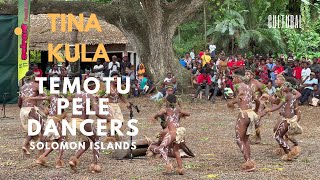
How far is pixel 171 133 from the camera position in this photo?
31.6ft

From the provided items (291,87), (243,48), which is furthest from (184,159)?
(243,48)

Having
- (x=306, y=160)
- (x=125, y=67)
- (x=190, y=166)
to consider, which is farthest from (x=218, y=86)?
(x=190, y=166)

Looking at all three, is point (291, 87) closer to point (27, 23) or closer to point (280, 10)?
point (27, 23)

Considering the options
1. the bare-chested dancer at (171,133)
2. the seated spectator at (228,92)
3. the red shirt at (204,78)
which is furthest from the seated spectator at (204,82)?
the bare-chested dancer at (171,133)

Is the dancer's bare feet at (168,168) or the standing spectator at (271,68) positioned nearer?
the dancer's bare feet at (168,168)

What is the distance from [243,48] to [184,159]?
64.5ft

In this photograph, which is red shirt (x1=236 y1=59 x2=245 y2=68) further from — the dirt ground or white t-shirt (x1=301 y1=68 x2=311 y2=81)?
the dirt ground

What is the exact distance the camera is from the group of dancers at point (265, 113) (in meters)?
10.1

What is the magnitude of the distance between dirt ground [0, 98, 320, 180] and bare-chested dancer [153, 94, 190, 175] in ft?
0.86

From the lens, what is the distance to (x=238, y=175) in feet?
31.2

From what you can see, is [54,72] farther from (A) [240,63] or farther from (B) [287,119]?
(B) [287,119]

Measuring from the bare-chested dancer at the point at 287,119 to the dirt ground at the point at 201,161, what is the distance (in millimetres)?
220
